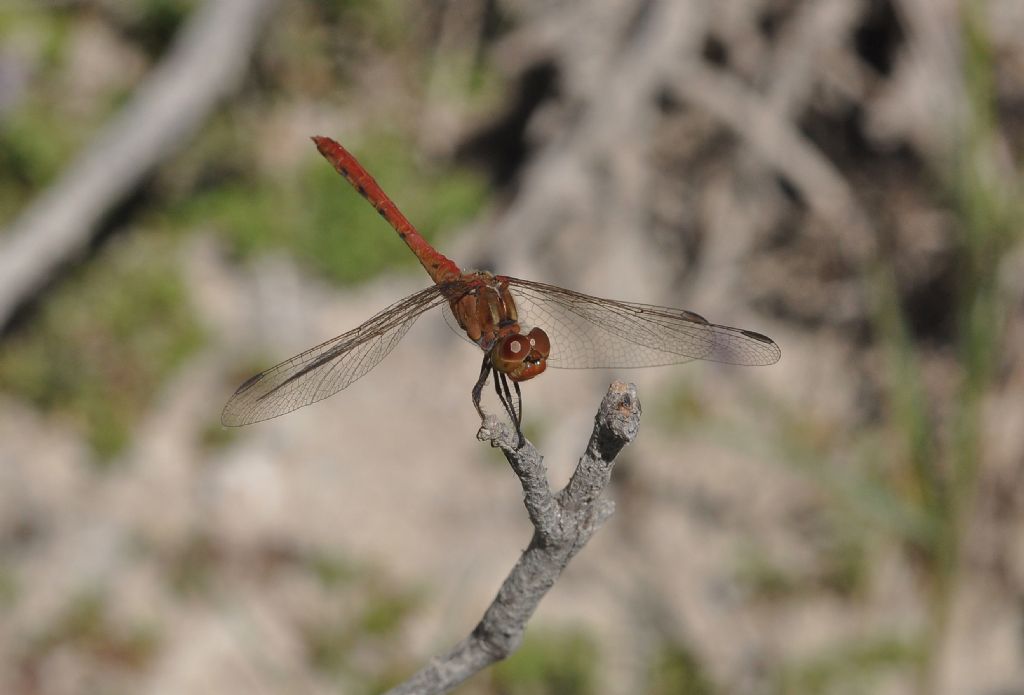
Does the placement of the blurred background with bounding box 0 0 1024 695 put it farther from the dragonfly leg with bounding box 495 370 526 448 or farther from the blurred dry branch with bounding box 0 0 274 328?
the dragonfly leg with bounding box 495 370 526 448

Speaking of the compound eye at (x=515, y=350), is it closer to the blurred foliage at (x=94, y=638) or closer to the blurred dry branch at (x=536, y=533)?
the blurred dry branch at (x=536, y=533)

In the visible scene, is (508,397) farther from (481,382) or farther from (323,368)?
(323,368)

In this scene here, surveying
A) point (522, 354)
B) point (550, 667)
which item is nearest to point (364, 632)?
point (550, 667)

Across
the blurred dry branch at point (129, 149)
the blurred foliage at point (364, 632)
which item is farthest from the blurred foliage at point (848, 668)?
the blurred dry branch at point (129, 149)

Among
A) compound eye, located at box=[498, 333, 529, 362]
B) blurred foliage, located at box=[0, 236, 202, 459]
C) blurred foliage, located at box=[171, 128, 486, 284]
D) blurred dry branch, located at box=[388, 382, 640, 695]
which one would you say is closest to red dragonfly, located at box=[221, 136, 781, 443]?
compound eye, located at box=[498, 333, 529, 362]

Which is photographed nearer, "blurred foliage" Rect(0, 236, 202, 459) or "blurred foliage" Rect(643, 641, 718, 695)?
"blurred foliage" Rect(643, 641, 718, 695)

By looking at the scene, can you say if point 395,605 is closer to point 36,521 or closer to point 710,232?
point 36,521
